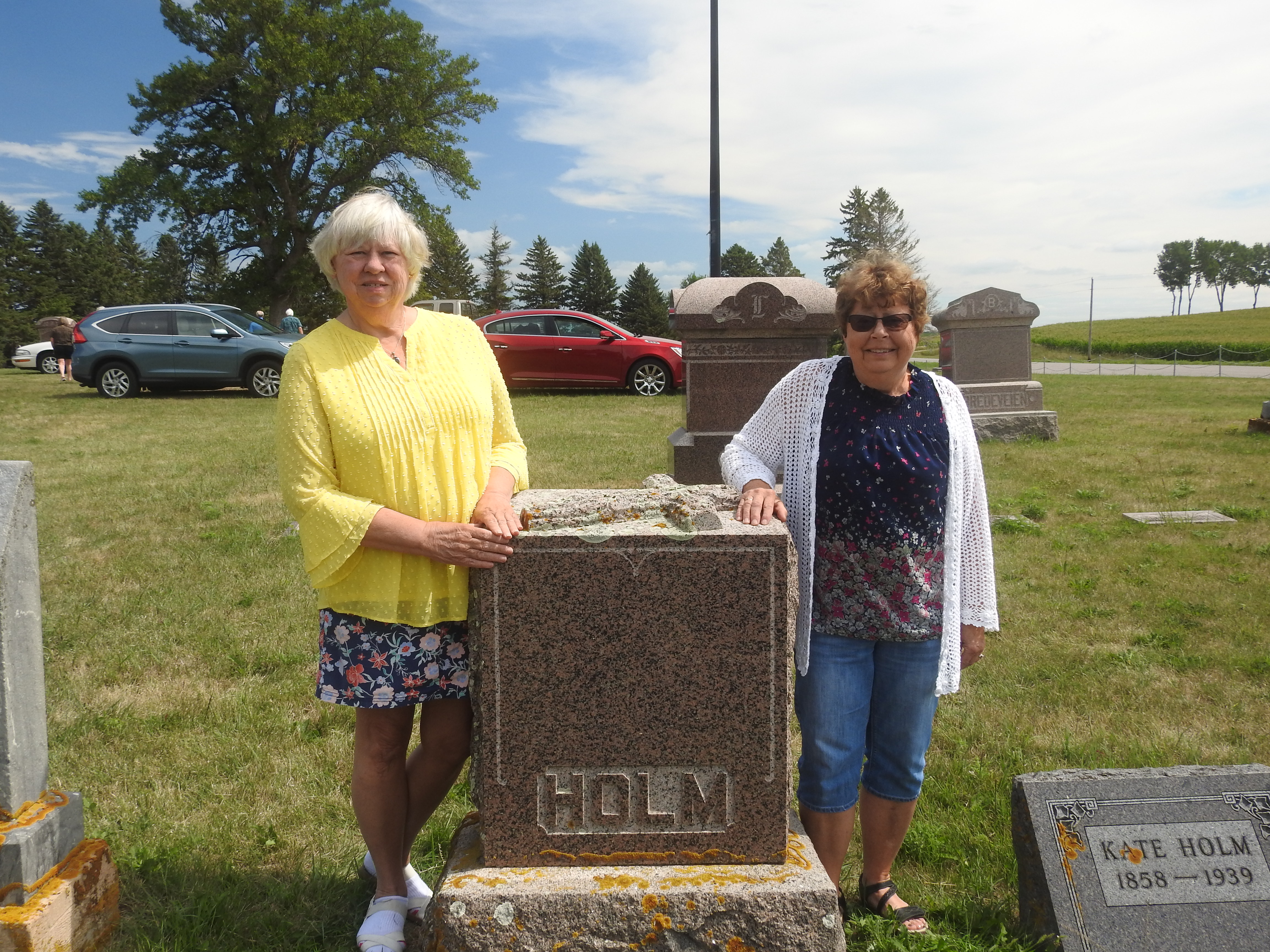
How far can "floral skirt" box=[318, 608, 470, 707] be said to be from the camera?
90.0 inches

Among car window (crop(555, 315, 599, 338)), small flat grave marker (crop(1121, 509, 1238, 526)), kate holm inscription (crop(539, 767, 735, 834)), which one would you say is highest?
car window (crop(555, 315, 599, 338))

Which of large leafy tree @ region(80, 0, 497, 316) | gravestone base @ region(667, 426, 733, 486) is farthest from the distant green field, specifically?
gravestone base @ region(667, 426, 733, 486)

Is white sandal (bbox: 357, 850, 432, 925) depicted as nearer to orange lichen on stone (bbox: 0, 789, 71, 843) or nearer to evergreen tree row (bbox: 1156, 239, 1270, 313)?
orange lichen on stone (bbox: 0, 789, 71, 843)

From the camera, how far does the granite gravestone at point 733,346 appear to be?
6.95m

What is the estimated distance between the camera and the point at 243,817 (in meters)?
3.19

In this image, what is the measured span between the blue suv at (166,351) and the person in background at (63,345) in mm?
3628

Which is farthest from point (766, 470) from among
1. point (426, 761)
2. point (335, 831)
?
point (335, 831)

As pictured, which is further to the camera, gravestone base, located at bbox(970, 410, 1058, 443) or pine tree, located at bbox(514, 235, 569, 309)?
pine tree, located at bbox(514, 235, 569, 309)

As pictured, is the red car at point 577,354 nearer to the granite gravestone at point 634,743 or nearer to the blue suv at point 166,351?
the blue suv at point 166,351

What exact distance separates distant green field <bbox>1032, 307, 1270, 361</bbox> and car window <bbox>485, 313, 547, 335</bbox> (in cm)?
3680

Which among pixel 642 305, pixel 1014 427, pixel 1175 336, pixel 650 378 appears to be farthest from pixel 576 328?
pixel 1175 336

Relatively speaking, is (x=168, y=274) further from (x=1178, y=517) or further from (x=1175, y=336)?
(x=1178, y=517)

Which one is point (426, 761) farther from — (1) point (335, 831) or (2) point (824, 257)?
(2) point (824, 257)

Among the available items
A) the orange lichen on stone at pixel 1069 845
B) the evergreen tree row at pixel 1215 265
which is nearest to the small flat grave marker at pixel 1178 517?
the orange lichen on stone at pixel 1069 845
